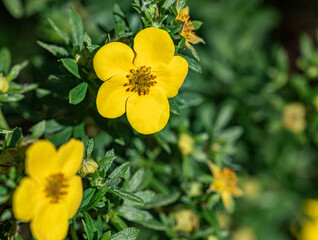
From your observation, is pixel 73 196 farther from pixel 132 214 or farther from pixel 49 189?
pixel 132 214

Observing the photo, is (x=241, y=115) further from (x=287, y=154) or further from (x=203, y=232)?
(x=203, y=232)

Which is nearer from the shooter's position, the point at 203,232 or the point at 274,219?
the point at 203,232

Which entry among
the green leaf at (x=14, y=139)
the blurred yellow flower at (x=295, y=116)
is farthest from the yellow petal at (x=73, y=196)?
the blurred yellow flower at (x=295, y=116)

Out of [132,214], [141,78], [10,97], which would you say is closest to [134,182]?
[132,214]

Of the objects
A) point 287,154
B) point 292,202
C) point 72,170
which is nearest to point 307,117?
point 287,154

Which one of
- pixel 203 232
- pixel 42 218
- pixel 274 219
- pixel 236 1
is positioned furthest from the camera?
pixel 236 1

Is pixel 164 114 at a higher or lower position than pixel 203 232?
higher

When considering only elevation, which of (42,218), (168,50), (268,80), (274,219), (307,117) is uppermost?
(168,50)

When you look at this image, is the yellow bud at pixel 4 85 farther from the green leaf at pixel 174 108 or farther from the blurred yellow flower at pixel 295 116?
the blurred yellow flower at pixel 295 116
